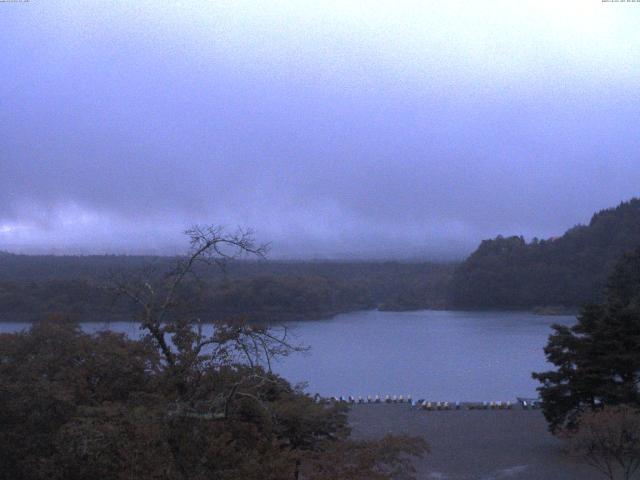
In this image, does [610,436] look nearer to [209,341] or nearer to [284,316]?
[209,341]

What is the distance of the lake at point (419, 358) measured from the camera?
2397cm

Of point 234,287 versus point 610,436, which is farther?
point 234,287

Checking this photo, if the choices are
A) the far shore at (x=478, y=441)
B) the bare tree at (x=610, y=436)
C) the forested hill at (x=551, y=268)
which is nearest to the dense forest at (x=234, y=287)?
the forested hill at (x=551, y=268)

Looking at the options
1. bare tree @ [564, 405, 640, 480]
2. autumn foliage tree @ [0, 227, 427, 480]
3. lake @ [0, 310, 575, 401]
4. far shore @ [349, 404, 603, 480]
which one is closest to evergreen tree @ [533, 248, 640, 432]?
far shore @ [349, 404, 603, 480]

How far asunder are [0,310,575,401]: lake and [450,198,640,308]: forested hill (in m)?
8.10

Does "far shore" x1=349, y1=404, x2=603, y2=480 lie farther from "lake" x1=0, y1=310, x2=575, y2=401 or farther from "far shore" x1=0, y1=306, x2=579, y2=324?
"far shore" x1=0, y1=306, x2=579, y2=324

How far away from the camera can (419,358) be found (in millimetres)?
29594

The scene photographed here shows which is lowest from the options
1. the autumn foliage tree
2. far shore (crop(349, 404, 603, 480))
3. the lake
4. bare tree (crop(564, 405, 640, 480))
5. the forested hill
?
far shore (crop(349, 404, 603, 480))

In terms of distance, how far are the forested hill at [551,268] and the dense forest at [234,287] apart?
3367 mm

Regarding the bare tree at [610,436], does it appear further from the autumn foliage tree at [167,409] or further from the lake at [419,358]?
the lake at [419,358]

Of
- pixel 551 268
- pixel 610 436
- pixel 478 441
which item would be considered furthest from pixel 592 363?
pixel 551 268

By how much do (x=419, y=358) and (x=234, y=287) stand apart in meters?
8.52

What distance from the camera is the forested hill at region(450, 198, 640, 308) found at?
4991 cm

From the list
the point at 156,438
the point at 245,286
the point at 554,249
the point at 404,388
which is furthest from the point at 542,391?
the point at 554,249
